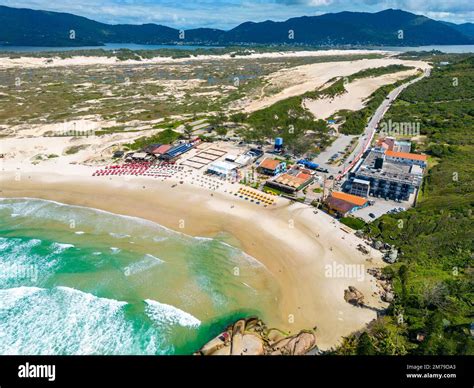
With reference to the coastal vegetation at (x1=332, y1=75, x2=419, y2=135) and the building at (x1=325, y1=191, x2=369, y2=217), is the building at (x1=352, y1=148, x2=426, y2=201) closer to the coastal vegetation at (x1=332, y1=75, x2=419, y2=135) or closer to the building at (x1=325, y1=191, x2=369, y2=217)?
the building at (x1=325, y1=191, x2=369, y2=217)

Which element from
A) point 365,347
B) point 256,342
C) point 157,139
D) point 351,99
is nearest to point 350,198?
point 365,347

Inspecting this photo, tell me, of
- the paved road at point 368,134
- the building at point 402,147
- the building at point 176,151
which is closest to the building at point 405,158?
the building at point 402,147

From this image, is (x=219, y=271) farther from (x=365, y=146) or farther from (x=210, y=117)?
(x=210, y=117)

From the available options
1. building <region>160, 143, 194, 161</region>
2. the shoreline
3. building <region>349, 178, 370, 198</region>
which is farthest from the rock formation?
building <region>160, 143, 194, 161</region>

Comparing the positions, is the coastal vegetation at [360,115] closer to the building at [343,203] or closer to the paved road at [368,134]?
the paved road at [368,134]

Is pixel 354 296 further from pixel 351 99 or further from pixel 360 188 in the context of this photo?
pixel 351 99

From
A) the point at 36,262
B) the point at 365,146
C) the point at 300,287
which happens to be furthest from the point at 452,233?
the point at 36,262
